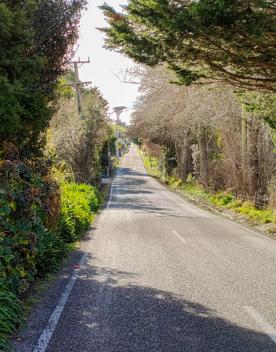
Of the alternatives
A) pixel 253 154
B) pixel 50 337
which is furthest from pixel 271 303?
pixel 253 154

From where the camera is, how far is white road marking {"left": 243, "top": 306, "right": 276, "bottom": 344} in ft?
16.9

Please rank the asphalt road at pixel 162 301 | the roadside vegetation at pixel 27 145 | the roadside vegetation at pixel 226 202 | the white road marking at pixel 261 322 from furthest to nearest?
the roadside vegetation at pixel 226 202, the roadside vegetation at pixel 27 145, the white road marking at pixel 261 322, the asphalt road at pixel 162 301

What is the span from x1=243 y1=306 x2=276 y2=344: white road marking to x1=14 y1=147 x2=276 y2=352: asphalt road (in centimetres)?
1

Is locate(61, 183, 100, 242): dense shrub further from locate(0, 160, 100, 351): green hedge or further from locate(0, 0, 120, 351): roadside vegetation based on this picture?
locate(0, 160, 100, 351): green hedge

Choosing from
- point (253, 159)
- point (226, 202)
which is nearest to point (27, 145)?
point (253, 159)

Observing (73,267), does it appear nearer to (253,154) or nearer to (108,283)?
(108,283)

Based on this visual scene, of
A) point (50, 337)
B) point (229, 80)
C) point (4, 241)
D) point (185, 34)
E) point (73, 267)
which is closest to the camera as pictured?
point (50, 337)

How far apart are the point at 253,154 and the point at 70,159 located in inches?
408

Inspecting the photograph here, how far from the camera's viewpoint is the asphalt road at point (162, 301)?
491cm

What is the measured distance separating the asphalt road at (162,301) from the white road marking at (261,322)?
12 millimetres

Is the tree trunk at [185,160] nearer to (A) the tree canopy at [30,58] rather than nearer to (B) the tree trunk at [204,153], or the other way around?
(B) the tree trunk at [204,153]

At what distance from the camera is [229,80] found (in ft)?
33.7

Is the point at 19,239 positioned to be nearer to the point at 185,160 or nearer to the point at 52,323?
the point at 52,323

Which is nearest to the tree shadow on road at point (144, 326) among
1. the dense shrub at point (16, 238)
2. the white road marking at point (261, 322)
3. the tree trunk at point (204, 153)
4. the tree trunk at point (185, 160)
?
the white road marking at point (261, 322)
